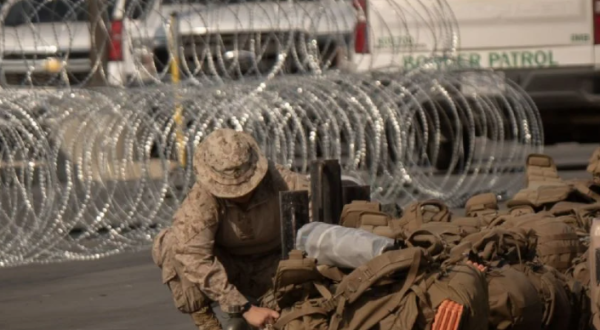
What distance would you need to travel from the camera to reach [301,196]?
230 inches

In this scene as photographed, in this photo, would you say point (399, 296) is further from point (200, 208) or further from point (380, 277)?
point (200, 208)

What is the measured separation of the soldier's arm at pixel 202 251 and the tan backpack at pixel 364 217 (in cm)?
55

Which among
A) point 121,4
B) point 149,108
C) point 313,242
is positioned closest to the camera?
point 313,242

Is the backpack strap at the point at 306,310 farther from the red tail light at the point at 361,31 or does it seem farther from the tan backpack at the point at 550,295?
the red tail light at the point at 361,31

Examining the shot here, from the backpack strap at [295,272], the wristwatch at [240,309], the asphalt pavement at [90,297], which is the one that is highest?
the backpack strap at [295,272]

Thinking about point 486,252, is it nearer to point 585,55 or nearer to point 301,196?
point 301,196

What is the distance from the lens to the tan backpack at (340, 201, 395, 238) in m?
6.04

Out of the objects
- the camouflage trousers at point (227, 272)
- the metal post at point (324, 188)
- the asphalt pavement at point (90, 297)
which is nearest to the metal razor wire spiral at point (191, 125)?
the asphalt pavement at point (90, 297)

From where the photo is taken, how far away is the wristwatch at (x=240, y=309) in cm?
576

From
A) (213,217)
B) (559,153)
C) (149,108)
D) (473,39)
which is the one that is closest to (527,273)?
(213,217)

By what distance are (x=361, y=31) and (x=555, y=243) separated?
7.09 m

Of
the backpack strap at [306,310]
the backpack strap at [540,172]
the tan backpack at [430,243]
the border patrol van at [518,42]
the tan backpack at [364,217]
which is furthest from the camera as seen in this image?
the border patrol van at [518,42]

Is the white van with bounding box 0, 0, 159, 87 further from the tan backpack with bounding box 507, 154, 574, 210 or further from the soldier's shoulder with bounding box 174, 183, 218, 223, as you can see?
the soldier's shoulder with bounding box 174, 183, 218, 223

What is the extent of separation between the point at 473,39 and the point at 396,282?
27.9ft
